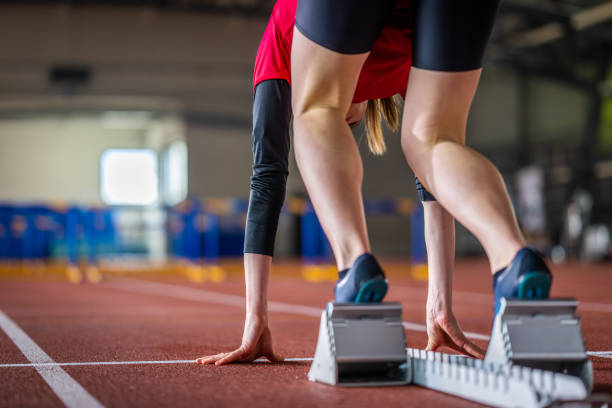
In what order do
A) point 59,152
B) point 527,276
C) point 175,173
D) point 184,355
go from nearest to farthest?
point 527,276 → point 184,355 → point 175,173 → point 59,152

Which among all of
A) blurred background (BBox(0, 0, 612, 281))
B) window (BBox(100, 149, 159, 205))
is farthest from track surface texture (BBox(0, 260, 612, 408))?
window (BBox(100, 149, 159, 205))

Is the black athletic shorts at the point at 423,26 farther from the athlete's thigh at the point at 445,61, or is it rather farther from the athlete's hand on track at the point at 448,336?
the athlete's hand on track at the point at 448,336

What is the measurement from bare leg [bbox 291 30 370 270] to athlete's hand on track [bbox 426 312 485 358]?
0.54 meters

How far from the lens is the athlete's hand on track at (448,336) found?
1806 mm

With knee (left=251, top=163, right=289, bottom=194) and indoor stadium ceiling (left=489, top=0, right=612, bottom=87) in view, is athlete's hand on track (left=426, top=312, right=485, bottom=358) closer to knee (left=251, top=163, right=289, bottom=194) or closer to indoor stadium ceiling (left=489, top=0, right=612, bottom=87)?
knee (left=251, top=163, right=289, bottom=194)

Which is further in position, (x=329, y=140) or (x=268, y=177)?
(x=268, y=177)

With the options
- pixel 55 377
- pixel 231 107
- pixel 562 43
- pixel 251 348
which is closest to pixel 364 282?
pixel 251 348

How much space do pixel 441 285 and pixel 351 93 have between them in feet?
2.00

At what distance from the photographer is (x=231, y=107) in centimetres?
1853

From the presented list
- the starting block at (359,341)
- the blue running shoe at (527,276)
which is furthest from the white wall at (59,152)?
the blue running shoe at (527,276)

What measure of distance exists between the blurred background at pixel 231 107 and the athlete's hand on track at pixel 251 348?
11874 millimetres

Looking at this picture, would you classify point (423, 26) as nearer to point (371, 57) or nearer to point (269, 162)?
point (371, 57)

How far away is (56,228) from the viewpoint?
11680 mm

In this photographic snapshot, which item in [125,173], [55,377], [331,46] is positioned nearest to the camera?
[331,46]
